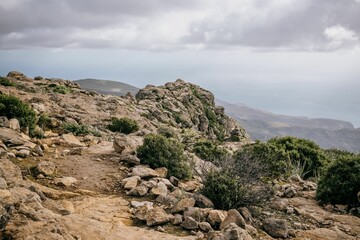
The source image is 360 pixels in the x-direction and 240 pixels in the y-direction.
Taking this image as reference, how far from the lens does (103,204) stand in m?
8.91

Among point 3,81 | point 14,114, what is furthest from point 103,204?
point 3,81

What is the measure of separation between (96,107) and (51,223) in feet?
92.2

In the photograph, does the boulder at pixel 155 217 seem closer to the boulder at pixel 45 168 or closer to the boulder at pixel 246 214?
the boulder at pixel 246 214

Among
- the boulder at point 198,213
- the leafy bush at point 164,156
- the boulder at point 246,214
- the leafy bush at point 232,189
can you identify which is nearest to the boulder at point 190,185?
the leafy bush at point 164,156

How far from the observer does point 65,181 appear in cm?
1013

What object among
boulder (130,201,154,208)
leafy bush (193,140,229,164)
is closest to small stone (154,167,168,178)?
boulder (130,201,154,208)

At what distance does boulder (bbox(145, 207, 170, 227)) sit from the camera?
7.65 metres

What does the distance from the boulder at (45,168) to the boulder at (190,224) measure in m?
5.04

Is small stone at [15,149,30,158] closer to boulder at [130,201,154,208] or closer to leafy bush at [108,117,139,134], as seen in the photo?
boulder at [130,201,154,208]

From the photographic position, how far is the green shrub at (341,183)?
11.4m

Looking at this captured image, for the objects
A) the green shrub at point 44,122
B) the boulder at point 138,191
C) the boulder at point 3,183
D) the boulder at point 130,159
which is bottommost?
the boulder at point 138,191

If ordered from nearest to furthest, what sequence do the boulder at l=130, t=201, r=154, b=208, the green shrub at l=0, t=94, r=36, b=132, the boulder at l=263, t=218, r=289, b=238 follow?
the boulder at l=263, t=218, r=289, b=238
the boulder at l=130, t=201, r=154, b=208
the green shrub at l=0, t=94, r=36, b=132

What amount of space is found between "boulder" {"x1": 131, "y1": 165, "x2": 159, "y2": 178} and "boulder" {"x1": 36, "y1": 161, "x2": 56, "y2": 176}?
2556mm

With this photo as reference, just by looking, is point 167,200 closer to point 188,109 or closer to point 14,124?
point 14,124
